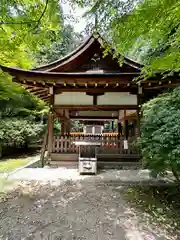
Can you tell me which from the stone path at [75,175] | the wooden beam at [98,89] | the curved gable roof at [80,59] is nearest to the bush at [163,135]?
the stone path at [75,175]

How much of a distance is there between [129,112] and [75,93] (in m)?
3.12

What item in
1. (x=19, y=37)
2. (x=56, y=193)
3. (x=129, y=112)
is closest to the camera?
(x=19, y=37)

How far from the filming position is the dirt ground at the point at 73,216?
2.52 m

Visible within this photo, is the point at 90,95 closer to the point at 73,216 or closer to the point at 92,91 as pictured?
the point at 92,91

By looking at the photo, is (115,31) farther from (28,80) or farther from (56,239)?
(28,80)

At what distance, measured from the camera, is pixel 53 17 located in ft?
9.30

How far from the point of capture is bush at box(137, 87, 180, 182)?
332cm

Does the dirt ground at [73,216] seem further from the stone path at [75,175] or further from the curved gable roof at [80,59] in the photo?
the curved gable roof at [80,59]

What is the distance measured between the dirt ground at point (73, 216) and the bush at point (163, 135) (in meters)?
1.03

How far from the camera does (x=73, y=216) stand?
3.00 meters

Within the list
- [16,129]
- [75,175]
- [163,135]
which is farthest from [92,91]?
[16,129]

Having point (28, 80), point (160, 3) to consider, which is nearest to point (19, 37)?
point (160, 3)

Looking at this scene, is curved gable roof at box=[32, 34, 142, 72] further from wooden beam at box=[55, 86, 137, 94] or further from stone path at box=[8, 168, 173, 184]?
stone path at box=[8, 168, 173, 184]

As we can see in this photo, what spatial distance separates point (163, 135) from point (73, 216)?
211 cm
